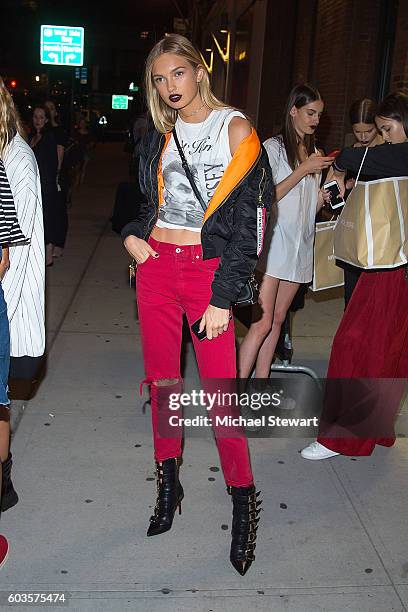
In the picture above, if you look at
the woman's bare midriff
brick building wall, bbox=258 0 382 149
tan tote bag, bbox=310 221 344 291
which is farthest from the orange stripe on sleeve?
brick building wall, bbox=258 0 382 149

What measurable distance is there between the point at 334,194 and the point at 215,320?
1.72 meters

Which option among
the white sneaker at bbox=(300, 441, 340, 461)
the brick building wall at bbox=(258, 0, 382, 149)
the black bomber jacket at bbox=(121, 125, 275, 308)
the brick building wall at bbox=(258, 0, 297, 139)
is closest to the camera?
the black bomber jacket at bbox=(121, 125, 275, 308)

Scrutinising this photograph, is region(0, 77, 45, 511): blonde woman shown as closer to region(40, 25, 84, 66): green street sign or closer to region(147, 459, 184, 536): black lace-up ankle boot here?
region(147, 459, 184, 536): black lace-up ankle boot

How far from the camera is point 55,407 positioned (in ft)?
14.5

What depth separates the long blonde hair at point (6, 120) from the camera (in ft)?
9.46

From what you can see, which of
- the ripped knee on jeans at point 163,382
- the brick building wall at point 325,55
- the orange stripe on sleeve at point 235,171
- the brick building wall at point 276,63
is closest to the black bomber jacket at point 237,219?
the orange stripe on sleeve at point 235,171

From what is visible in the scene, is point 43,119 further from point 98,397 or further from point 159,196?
point 159,196

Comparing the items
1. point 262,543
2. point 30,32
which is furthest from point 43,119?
point 30,32

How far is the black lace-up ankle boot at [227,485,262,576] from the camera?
293 centimetres

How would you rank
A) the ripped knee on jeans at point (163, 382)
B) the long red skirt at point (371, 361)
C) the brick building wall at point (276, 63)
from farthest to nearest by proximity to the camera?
the brick building wall at point (276, 63), the long red skirt at point (371, 361), the ripped knee on jeans at point (163, 382)

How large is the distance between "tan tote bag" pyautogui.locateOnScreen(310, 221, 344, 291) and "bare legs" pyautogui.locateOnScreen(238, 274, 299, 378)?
15 cm

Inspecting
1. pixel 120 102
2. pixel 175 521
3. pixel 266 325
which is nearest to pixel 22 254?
pixel 175 521

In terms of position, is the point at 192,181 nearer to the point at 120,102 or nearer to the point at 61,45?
the point at 61,45

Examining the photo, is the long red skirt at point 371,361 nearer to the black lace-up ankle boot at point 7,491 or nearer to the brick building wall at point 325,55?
the black lace-up ankle boot at point 7,491
